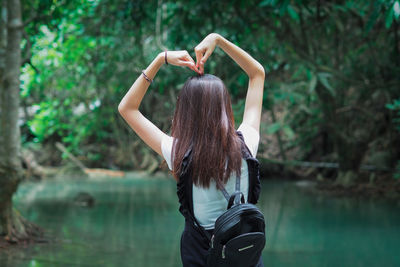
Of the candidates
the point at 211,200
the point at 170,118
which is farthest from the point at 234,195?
the point at 170,118

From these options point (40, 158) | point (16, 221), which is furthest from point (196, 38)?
point (40, 158)

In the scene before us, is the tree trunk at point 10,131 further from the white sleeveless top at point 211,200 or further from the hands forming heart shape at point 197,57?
the white sleeveless top at point 211,200

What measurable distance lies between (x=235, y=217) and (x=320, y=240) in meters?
4.72

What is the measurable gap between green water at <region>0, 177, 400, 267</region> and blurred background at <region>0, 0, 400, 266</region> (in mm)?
27

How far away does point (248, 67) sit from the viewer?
2.20 metres

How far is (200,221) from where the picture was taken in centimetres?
190

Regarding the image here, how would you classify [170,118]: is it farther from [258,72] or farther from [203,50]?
[203,50]

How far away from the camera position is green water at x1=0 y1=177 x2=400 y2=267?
509 cm

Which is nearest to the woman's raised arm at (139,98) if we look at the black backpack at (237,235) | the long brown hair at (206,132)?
the long brown hair at (206,132)

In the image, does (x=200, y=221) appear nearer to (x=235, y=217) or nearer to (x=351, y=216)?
(x=235, y=217)

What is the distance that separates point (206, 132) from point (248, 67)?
0.45m

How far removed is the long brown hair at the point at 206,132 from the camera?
6.06 ft

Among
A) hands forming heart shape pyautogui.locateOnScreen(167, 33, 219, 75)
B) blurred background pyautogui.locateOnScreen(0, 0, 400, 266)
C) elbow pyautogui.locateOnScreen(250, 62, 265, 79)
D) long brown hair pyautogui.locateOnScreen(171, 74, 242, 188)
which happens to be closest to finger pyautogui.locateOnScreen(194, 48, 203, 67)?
hands forming heart shape pyautogui.locateOnScreen(167, 33, 219, 75)

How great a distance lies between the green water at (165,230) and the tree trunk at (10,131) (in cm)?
36
